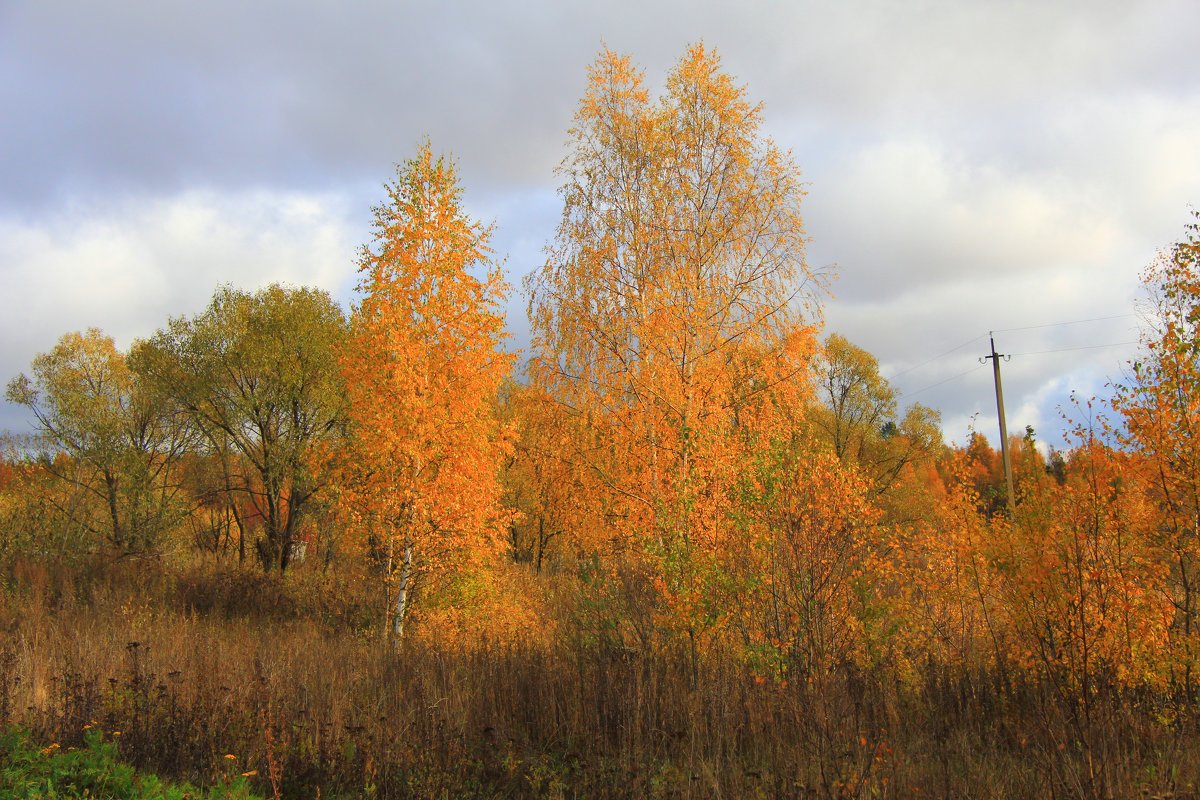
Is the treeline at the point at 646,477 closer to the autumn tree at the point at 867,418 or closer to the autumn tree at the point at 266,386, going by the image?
the autumn tree at the point at 266,386

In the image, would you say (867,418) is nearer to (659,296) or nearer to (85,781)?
(659,296)

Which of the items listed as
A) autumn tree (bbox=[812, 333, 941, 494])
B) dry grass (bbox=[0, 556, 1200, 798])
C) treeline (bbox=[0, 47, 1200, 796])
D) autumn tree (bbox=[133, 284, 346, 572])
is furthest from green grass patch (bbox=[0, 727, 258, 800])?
autumn tree (bbox=[812, 333, 941, 494])

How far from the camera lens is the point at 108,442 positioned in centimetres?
2342

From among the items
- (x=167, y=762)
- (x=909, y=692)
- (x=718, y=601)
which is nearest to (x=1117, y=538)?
(x=909, y=692)

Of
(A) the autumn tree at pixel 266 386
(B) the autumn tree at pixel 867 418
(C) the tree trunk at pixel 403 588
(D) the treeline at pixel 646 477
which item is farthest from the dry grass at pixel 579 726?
(B) the autumn tree at pixel 867 418

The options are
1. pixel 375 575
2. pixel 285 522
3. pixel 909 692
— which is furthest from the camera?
pixel 285 522

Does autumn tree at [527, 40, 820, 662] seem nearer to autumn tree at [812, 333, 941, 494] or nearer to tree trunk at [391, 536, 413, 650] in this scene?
tree trunk at [391, 536, 413, 650]

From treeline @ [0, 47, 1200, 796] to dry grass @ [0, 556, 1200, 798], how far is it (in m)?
0.19

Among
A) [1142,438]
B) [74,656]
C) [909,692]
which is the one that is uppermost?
[1142,438]

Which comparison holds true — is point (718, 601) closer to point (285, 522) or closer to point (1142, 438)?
point (1142, 438)

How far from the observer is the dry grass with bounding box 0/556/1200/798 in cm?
514

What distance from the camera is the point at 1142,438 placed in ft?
27.3

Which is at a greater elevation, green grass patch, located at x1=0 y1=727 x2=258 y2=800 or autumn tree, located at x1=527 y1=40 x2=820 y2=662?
autumn tree, located at x1=527 y1=40 x2=820 y2=662

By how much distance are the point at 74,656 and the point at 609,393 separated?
8.26m
